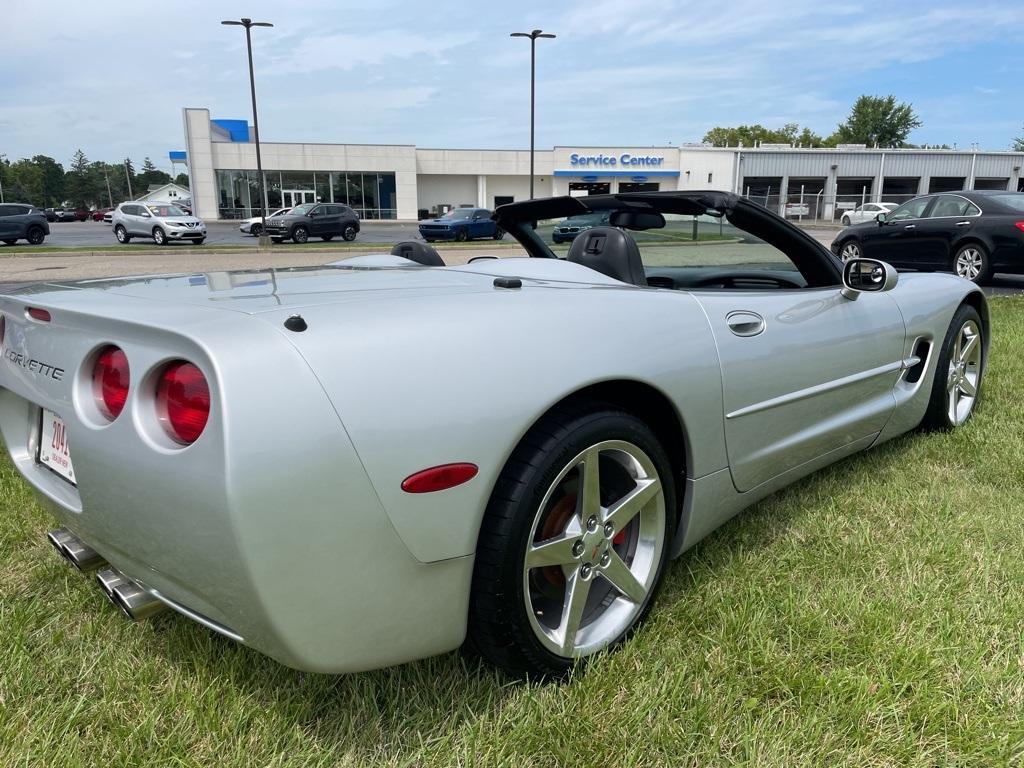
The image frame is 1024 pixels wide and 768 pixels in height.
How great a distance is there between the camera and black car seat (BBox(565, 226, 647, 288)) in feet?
7.82

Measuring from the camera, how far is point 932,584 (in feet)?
7.48

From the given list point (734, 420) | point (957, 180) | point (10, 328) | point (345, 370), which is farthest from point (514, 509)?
point (957, 180)

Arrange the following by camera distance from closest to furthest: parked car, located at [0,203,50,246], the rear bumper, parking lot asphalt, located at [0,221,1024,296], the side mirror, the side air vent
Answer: the rear bumper < the side mirror < the side air vent < parking lot asphalt, located at [0,221,1024,296] < parked car, located at [0,203,50,246]

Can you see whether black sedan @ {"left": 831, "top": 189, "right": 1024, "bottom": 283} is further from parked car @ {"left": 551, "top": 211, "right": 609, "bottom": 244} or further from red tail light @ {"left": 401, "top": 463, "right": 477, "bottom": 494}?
red tail light @ {"left": 401, "top": 463, "right": 477, "bottom": 494}

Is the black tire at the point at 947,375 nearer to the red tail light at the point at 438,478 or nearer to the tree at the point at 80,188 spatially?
the red tail light at the point at 438,478

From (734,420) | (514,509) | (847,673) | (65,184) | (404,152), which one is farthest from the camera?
(65,184)

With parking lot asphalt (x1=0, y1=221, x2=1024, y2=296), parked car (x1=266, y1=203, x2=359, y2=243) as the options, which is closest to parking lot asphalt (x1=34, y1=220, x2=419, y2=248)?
parked car (x1=266, y1=203, x2=359, y2=243)

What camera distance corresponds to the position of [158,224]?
81.7 ft

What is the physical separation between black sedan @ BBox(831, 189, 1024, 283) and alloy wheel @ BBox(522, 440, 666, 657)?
801cm

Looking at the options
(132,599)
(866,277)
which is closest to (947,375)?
(866,277)

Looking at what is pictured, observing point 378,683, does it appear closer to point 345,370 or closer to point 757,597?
point 345,370

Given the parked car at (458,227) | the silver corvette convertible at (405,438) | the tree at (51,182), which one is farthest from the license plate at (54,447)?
the tree at (51,182)

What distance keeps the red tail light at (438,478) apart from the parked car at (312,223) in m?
25.2

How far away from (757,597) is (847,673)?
→ 381 millimetres
